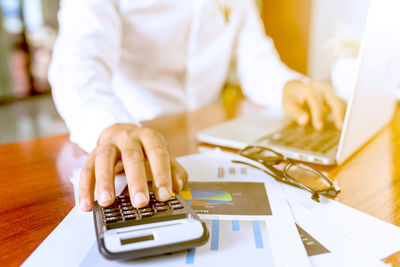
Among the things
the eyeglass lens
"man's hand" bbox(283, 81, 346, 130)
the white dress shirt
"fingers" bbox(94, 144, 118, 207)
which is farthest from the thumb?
"fingers" bbox(94, 144, 118, 207)

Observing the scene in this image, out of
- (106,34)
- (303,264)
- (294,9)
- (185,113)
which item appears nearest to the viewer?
(303,264)

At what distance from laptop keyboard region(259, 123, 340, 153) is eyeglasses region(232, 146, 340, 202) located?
Result: 0.23ft

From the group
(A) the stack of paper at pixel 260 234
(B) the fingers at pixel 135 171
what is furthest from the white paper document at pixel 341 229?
(B) the fingers at pixel 135 171

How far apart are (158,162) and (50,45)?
4.46m

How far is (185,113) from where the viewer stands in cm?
95

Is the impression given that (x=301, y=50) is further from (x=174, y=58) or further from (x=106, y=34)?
(x=106, y=34)

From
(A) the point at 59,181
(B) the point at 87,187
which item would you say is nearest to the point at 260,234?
(B) the point at 87,187

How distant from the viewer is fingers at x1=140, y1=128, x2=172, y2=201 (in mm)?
425

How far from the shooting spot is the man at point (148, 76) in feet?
1.57

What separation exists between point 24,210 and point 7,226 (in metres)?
0.04

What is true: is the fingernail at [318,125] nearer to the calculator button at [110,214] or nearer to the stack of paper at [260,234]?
the stack of paper at [260,234]

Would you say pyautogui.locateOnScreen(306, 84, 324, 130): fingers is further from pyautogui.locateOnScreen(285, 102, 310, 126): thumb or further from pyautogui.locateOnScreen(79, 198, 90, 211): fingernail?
pyautogui.locateOnScreen(79, 198, 90, 211): fingernail

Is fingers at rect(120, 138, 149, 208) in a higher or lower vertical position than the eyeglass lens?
higher

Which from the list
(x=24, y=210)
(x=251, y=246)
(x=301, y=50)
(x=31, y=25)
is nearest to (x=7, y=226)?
(x=24, y=210)
